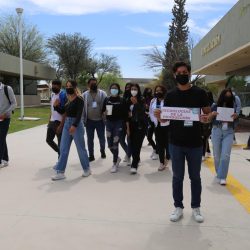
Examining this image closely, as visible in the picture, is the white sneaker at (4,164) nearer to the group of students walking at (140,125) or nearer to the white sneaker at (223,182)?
the group of students walking at (140,125)

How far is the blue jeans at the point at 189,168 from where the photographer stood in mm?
5008

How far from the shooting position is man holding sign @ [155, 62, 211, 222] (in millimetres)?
4910

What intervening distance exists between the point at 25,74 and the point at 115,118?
34.2m

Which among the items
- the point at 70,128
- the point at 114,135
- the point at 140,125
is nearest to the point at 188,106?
the point at 70,128

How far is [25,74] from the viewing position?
40719mm

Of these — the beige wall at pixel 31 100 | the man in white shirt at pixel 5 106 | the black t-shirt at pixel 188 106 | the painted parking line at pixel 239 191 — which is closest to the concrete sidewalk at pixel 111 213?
the painted parking line at pixel 239 191

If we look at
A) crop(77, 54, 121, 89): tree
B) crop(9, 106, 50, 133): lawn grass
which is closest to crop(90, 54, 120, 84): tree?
crop(77, 54, 121, 89): tree

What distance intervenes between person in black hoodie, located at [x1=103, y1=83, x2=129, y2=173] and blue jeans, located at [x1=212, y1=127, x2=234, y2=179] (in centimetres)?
179

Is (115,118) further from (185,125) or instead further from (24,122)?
(24,122)

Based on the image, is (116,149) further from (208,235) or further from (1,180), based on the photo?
(208,235)

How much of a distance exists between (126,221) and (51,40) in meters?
52.9

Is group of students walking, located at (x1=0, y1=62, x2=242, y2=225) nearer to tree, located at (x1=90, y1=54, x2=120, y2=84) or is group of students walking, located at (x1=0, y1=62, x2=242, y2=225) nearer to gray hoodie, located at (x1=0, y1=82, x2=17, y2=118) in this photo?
gray hoodie, located at (x1=0, y1=82, x2=17, y2=118)

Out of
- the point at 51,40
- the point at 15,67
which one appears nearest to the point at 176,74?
the point at 15,67

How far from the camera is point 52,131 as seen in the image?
327 inches
